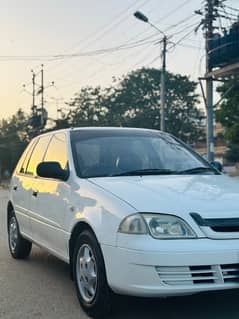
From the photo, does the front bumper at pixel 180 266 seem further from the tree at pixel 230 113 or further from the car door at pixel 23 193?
the tree at pixel 230 113

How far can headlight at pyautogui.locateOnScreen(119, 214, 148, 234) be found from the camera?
4043 mm

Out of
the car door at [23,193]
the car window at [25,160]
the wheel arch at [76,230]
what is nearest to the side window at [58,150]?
the car door at [23,193]

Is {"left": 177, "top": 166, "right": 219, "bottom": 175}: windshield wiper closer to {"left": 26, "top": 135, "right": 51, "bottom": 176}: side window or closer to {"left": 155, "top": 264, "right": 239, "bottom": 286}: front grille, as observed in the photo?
{"left": 155, "top": 264, "right": 239, "bottom": 286}: front grille

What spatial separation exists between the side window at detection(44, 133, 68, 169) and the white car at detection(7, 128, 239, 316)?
16 millimetres

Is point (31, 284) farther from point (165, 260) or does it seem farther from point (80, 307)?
point (165, 260)

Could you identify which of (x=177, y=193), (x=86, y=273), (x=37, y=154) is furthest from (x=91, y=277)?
(x=37, y=154)

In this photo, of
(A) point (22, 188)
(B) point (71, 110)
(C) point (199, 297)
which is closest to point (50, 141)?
(A) point (22, 188)

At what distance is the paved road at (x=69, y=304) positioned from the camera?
4.54 meters

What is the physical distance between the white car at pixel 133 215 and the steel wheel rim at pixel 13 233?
109 centimetres

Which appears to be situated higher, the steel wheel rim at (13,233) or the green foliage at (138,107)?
the green foliage at (138,107)

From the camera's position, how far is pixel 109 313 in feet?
14.4

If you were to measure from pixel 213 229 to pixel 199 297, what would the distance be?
126 cm

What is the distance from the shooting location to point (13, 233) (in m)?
7.53

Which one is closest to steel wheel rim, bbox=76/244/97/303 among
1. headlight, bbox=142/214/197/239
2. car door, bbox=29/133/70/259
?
car door, bbox=29/133/70/259
